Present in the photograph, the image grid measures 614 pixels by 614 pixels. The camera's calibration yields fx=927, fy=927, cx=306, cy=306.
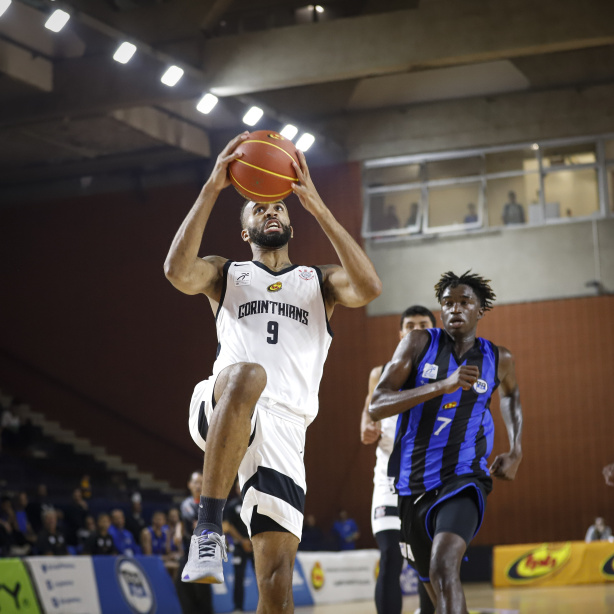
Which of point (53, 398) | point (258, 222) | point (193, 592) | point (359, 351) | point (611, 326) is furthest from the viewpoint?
point (53, 398)

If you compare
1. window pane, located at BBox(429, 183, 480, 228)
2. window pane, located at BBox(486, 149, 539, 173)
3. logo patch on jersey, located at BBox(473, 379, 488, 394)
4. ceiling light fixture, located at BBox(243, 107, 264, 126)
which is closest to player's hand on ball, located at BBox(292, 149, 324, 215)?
logo patch on jersey, located at BBox(473, 379, 488, 394)

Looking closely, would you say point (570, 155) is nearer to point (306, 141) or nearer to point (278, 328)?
→ point (306, 141)

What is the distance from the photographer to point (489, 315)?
17828 mm

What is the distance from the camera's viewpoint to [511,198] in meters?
18.0

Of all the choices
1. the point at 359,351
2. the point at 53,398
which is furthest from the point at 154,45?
the point at 53,398

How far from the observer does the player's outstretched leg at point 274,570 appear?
3.89m

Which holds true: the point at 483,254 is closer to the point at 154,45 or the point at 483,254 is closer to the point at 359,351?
the point at 359,351

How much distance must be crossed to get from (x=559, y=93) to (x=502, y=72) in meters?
1.29

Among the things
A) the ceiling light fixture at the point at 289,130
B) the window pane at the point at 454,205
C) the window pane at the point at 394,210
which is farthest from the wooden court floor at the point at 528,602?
the ceiling light fixture at the point at 289,130

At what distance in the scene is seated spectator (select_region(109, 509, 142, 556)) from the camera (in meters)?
Answer: 12.8

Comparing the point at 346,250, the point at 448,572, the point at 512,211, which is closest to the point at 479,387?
the point at 448,572

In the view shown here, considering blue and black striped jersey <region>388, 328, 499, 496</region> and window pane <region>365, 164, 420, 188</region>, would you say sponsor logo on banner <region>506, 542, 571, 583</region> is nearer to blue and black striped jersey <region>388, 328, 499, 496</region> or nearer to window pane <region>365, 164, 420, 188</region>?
window pane <region>365, 164, 420, 188</region>

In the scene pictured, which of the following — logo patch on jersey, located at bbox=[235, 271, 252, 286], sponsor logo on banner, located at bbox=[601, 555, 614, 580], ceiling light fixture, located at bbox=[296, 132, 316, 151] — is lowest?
sponsor logo on banner, located at bbox=[601, 555, 614, 580]

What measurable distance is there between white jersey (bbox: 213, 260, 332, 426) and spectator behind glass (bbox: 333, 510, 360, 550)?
529 inches
